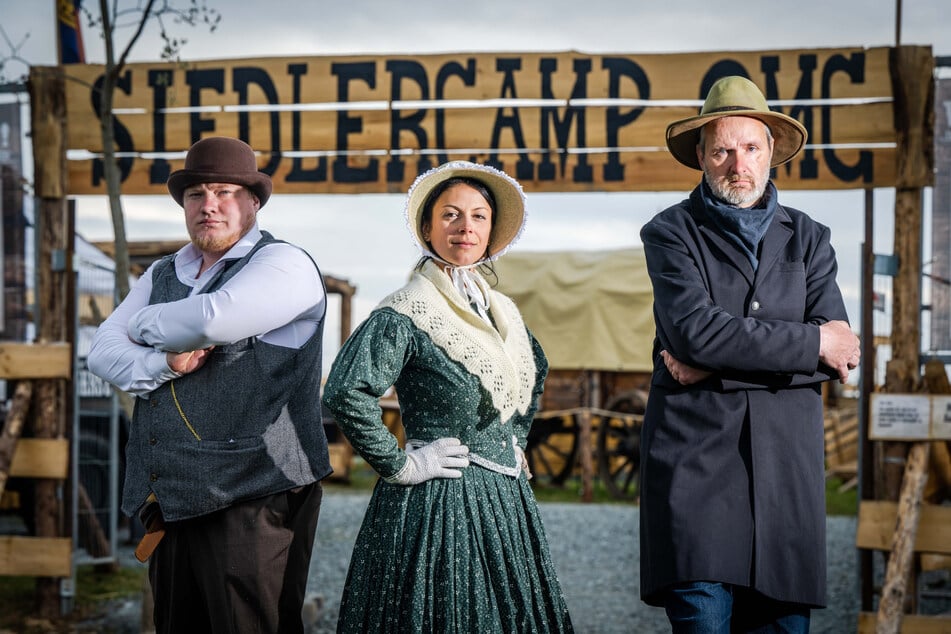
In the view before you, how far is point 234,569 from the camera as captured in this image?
301cm

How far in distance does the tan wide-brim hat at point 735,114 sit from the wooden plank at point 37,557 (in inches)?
182

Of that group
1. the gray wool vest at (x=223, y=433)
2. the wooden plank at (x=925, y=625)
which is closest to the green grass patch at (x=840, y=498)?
the wooden plank at (x=925, y=625)

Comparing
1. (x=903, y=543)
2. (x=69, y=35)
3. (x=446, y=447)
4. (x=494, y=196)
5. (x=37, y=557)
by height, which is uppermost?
(x=69, y=35)

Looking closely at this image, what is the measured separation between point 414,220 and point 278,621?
4.04 feet

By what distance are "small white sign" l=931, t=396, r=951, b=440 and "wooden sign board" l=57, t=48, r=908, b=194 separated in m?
1.36

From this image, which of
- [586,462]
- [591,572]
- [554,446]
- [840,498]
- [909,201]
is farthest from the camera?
[554,446]

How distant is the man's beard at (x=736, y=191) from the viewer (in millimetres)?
2857

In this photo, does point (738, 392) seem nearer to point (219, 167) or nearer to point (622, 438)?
point (219, 167)

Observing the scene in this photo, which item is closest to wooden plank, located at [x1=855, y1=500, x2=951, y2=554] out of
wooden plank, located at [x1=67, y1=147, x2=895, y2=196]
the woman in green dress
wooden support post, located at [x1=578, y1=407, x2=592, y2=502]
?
wooden plank, located at [x1=67, y1=147, x2=895, y2=196]

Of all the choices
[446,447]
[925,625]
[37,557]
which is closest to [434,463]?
[446,447]

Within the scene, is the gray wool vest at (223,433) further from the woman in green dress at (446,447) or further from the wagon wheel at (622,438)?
the wagon wheel at (622,438)

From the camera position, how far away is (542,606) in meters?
3.04

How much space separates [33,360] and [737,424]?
4773 millimetres

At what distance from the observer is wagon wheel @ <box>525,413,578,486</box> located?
1336cm
